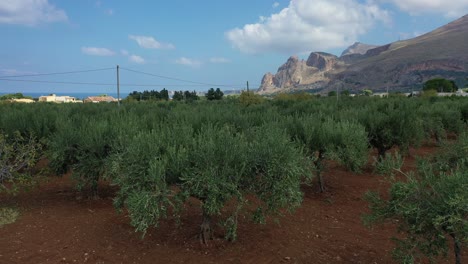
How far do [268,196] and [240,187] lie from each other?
1.51 ft

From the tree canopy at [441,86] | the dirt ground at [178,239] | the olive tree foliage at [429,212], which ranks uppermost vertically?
the tree canopy at [441,86]

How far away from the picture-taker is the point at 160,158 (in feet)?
18.8

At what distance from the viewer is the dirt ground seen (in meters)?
5.66

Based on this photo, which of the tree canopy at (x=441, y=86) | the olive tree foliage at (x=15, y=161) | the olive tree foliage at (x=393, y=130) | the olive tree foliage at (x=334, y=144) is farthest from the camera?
the tree canopy at (x=441, y=86)

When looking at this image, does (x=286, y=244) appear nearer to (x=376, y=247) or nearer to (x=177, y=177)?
(x=376, y=247)

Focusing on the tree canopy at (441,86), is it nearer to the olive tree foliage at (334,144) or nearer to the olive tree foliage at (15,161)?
the olive tree foliage at (334,144)

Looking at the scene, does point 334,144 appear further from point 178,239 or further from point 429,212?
point 429,212

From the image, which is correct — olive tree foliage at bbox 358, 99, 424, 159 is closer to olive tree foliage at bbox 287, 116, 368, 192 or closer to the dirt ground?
olive tree foliage at bbox 287, 116, 368, 192

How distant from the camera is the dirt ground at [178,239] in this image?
18.6 feet

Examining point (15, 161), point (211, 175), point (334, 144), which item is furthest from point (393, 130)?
point (15, 161)

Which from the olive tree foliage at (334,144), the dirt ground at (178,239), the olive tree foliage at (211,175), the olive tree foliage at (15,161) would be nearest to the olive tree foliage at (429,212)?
the dirt ground at (178,239)

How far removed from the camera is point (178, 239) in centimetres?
628

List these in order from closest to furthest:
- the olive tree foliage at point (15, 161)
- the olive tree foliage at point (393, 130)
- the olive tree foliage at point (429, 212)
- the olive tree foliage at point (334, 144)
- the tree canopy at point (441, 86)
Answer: the olive tree foliage at point (429, 212) → the olive tree foliage at point (15, 161) → the olive tree foliage at point (334, 144) → the olive tree foliage at point (393, 130) → the tree canopy at point (441, 86)

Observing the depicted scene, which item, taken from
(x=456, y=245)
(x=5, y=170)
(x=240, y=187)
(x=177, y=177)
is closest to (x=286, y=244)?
Answer: (x=240, y=187)
